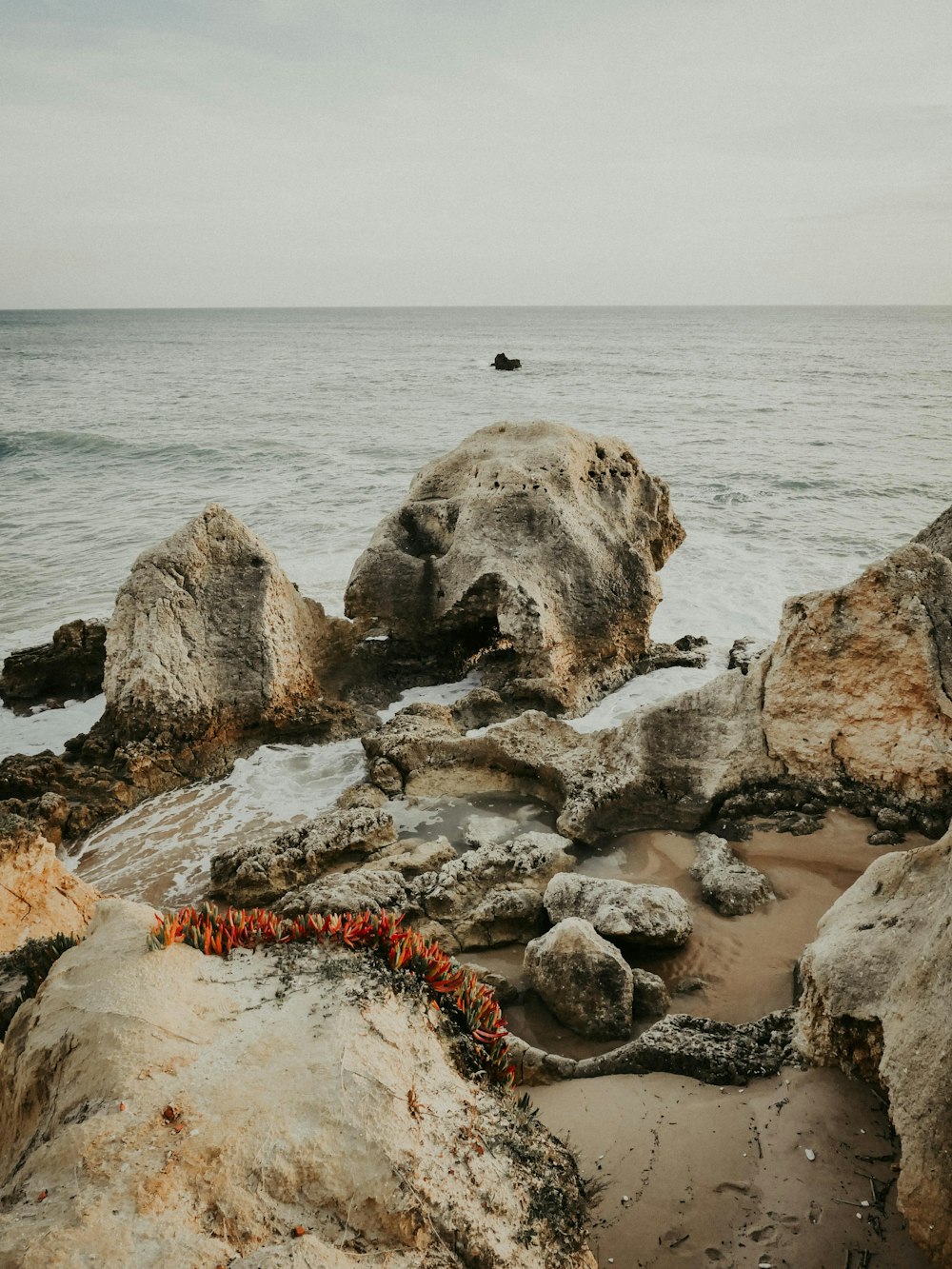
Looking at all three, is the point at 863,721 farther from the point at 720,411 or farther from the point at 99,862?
the point at 720,411

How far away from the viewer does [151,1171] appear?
2529mm

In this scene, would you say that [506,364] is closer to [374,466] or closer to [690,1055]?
[374,466]

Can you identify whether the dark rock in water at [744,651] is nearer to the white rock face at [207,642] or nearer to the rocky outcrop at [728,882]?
the rocky outcrop at [728,882]

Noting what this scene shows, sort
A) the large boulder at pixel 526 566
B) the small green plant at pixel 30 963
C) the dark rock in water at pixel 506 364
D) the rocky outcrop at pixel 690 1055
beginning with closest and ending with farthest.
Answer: the rocky outcrop at pixel 690 1055 < the small green plant at pixel 30 963 < the large boulder at pixel 526 566 < the dark rock in water at pixel 506 364

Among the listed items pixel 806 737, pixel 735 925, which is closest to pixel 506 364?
pixel 806 737

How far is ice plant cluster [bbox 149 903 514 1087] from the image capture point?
12.3ft

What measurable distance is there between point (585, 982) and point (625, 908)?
76cm

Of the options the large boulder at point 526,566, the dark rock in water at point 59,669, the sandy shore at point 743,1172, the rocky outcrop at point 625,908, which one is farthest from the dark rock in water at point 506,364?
the sandy shore at point 743,1172

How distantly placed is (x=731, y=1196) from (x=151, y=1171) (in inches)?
88.8

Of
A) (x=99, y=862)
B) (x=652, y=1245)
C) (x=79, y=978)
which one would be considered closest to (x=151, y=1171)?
(x=79, y=978)

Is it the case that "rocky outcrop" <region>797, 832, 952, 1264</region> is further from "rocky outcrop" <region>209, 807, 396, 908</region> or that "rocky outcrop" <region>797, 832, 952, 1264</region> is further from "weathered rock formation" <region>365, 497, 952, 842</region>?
"rocky outcrop" <region>209, 807, 396, 908</region>

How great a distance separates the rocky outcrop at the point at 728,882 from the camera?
5637 millimetres

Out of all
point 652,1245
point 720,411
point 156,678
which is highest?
point 720,411

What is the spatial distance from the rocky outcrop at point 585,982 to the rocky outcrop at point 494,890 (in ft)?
2.72
